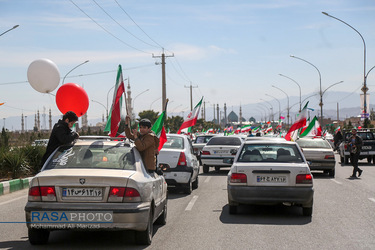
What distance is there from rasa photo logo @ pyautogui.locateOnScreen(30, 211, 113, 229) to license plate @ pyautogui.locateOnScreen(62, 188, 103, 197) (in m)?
0.22

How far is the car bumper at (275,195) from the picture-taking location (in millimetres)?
10133

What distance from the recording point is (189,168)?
14.4 metres

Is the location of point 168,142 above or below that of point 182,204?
above

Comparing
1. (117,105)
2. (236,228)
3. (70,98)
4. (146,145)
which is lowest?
(236,228)

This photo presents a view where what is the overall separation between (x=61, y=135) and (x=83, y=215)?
1.98m

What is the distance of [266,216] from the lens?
416 inches

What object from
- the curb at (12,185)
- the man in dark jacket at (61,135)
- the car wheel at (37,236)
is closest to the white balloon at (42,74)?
the curb at (12,185)

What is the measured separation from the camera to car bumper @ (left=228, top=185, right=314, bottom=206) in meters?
10.1

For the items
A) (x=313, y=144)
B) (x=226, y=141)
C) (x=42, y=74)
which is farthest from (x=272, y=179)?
(x=226, y=141)

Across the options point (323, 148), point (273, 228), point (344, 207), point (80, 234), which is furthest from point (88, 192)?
point (323, 148)

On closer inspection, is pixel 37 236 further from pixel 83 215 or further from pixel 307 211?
pixel 307 211

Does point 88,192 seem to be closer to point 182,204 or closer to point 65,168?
point 65,168

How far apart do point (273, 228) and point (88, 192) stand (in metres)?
3.45

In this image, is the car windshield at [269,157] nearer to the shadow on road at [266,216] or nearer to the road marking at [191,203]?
the shadow on road at [266,216]
